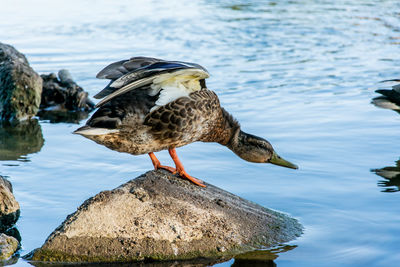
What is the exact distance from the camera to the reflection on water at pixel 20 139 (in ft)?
21.7

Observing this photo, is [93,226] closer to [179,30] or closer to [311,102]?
[311,102]

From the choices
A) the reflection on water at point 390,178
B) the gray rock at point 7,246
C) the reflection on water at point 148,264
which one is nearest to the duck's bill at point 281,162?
the reflection on water at point 390,178

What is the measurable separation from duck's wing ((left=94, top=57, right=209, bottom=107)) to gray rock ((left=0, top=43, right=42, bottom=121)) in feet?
13.3

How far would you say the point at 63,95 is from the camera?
8992 mm

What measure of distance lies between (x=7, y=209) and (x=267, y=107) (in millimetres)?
4314

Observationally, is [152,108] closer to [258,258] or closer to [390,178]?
[258,258]

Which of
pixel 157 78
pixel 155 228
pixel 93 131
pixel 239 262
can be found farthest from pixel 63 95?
pixel 239 262

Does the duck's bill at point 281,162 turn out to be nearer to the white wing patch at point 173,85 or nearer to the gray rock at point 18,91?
the white wing patch at point 173,85

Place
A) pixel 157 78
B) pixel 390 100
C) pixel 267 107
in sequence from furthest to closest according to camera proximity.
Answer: pixel 267 107 → pixel 390 100 → pixel 157 78

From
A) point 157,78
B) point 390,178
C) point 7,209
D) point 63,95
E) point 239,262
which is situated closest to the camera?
point 239,262

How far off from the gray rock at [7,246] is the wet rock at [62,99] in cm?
447

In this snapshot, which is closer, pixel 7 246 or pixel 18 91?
pixel 7 246

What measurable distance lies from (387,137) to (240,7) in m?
9.70

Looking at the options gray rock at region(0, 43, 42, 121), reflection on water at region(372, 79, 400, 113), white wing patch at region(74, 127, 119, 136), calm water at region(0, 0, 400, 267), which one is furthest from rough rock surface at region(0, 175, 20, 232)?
reflection on water at region(372, 79, 400, 113)
